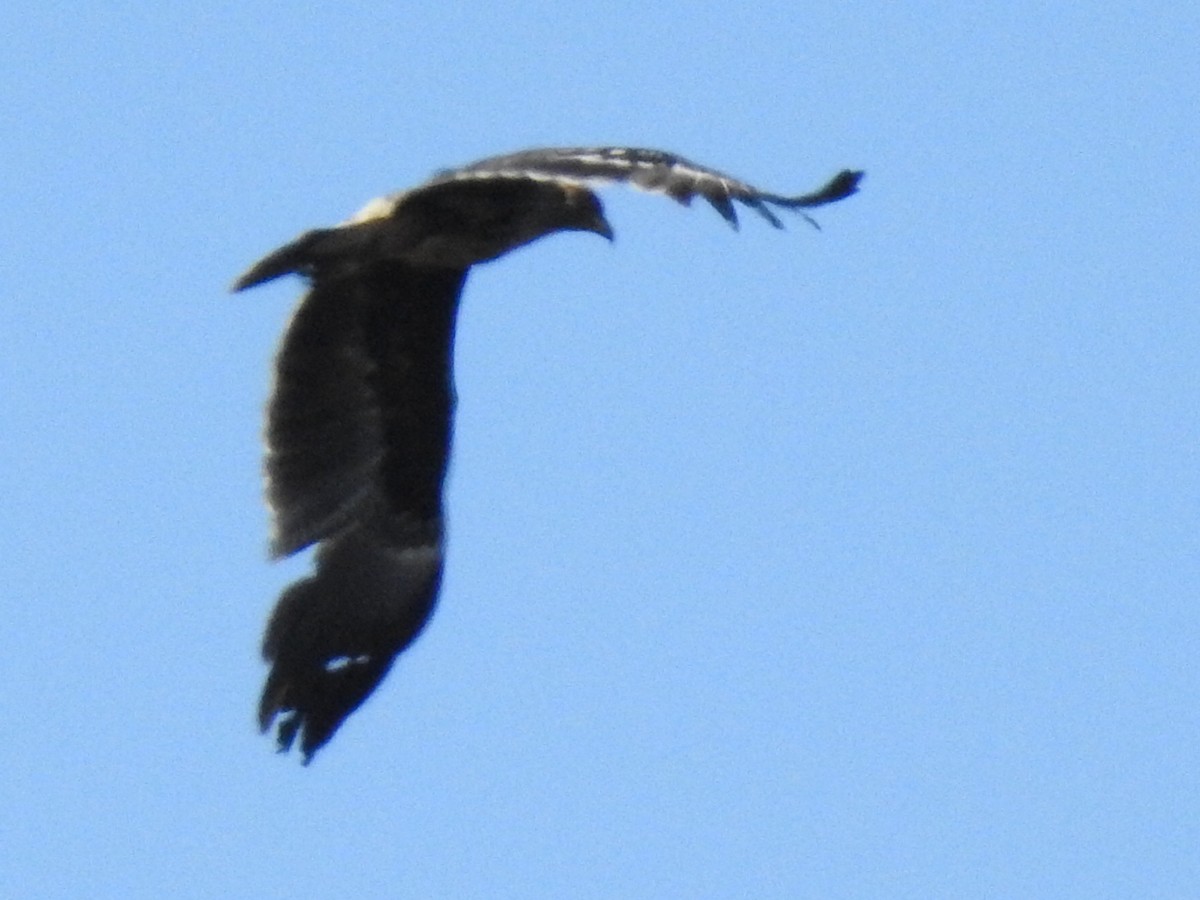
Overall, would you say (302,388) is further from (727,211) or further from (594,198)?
(727,211)

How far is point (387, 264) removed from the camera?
1109cm

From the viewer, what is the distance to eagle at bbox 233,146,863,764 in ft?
35.2

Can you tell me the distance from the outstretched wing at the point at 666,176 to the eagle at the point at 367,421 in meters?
0.76

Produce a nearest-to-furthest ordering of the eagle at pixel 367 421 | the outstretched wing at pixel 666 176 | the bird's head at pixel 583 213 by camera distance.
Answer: the outstretched wing at pixel 666 176 < the eagle at pixel 367 421 < the bird's head at pixel 583 213

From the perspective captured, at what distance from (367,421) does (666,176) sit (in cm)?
231

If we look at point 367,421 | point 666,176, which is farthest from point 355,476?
point 666,176

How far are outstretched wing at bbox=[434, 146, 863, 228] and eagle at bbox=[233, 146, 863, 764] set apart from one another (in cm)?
76

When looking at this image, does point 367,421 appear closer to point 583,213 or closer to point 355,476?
point 355,476

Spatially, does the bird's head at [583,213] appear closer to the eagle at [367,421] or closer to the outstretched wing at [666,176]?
the eagle at [367,421]

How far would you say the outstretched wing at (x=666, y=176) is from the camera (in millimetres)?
9227

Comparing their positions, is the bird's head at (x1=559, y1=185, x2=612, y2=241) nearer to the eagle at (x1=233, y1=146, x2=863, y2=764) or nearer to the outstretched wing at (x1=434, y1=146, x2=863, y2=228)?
the eagle at (x1=233, y1=146, x2=863, y2=764)

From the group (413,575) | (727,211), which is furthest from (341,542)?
(727,211)

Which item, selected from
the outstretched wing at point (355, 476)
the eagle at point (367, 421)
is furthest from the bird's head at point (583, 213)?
the outstretched wing at point (355, 476)

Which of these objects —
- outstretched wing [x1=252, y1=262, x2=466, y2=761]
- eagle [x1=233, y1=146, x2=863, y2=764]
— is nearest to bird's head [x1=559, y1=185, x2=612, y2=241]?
eagle [x1=233, y1=146, x2=863, y2=764]
